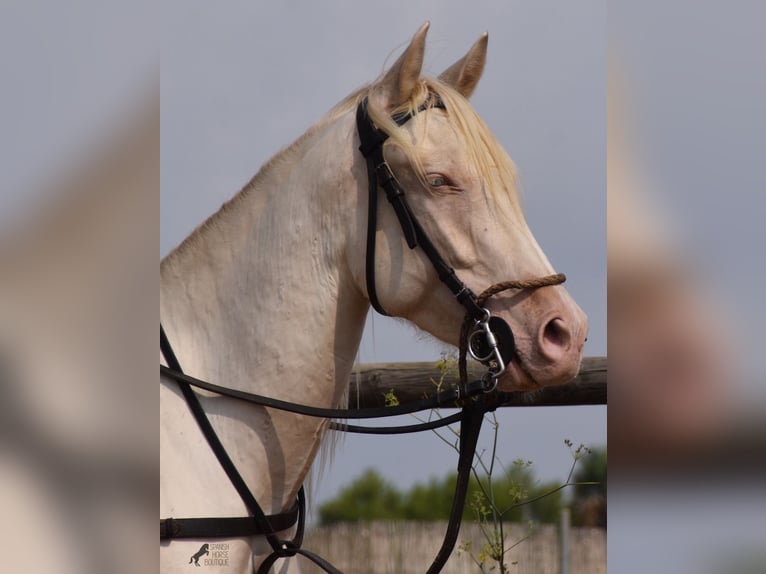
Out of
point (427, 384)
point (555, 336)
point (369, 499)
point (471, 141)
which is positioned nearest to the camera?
point (555, 336)

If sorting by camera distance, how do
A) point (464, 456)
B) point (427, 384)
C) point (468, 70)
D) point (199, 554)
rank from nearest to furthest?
point (199, 554) < point (464, 456) < point (468, 70) < point (427, 384)

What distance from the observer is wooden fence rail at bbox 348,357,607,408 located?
11.4ft

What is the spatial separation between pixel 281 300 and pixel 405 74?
659 millimetres

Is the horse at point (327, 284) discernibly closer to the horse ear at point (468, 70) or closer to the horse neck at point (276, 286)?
the horse neck at point (276, 286)

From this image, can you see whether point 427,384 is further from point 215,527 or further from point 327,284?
point 215,527

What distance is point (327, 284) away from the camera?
2.22 m

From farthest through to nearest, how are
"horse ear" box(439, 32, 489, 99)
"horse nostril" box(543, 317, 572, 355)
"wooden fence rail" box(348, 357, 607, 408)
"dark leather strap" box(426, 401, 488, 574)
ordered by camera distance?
1. "wooden fence rail" box(348, 357, 607, 408)
2. "horse ear" box(439, 32, 489, 99)
3. "dark leather strap" box(426, 401, 488, 574)
4. "horse nostril" box(543, 317, 572, 355)

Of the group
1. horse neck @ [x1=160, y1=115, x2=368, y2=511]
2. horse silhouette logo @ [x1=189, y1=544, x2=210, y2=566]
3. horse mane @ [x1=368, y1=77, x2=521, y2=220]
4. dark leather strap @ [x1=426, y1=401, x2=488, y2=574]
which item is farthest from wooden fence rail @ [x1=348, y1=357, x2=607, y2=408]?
horse silhouette logo @ [x1=189, y1=544, x2=210, y2=566]

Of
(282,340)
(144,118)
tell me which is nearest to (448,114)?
(282,340)

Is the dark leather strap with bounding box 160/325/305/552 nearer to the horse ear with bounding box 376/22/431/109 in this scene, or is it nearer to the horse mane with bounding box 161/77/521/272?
the horse mane with bounding box 161/77/521/272

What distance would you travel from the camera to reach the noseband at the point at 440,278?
6.84 feet

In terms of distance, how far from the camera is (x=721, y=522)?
657 millimetres

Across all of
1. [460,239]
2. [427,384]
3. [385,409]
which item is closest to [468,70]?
[460,239]

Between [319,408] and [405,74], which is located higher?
[405,74]
